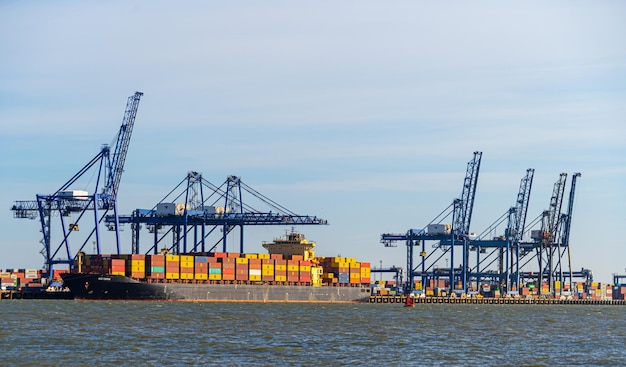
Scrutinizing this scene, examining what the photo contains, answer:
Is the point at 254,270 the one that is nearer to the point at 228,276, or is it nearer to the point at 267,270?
the point at 267,270

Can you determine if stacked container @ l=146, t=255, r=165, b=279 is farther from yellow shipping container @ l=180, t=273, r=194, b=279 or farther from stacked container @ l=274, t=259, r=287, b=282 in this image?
stacked container @ l=274, t=259, r=287, b=282

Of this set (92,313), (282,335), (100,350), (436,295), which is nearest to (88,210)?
(92,313)

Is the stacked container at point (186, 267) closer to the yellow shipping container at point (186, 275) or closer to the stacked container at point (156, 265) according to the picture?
the yellow shipping container at point (186, 275)

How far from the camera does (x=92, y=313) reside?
81688mm

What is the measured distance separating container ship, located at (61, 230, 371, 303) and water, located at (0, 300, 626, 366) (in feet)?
122

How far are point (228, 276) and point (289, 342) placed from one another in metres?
→ 71.4

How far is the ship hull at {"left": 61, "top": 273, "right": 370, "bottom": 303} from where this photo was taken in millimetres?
116125

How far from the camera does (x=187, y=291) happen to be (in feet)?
396

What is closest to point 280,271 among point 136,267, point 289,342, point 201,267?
point 201,267

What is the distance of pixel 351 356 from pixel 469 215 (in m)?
127

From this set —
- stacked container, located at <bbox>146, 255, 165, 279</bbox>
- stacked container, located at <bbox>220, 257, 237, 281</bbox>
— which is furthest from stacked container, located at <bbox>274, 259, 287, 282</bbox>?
stacked container, located at <bbox>146, 255, 165, 279</bbox>

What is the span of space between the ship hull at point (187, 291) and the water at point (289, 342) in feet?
119

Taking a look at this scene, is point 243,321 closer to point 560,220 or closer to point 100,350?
point 100,350

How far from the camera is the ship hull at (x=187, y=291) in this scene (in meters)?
116
